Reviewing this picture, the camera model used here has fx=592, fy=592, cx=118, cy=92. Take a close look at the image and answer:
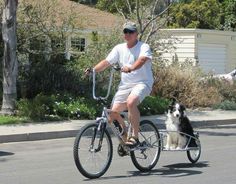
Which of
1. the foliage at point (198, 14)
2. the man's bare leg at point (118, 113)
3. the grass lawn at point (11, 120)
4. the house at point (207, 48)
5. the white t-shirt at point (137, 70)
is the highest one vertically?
the foliage at point (198, 14)

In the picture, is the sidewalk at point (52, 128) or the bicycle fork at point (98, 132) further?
the sidewalk at point (52, 128)

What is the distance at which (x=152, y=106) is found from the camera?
18.0m

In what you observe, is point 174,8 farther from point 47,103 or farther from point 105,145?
point 105,145

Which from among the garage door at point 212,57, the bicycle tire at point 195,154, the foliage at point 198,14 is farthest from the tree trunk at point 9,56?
the foliage at point 198,14

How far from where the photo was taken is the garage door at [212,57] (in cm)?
3097

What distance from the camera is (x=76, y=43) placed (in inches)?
862

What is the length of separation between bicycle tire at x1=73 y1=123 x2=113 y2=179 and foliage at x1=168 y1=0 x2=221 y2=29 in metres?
31.5

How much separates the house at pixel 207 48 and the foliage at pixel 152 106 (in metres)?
10.3

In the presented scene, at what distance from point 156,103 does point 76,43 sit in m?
5.10

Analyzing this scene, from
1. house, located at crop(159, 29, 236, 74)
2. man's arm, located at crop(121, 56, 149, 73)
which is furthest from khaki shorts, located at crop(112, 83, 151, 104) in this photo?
house, located at crop(159, 29, 236, 74)

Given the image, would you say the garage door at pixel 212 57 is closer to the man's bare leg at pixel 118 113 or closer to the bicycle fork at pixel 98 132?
the man's bare leg at pixel 118 113

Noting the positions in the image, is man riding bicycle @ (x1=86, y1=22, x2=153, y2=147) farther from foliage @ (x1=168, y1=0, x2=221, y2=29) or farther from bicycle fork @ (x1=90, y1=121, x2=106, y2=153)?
foliage @ (x1=168, y1=0, x2=221, y2=29)

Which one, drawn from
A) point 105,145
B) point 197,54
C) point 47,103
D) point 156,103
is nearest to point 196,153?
point 105,145

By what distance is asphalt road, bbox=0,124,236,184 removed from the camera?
8492 millimetres
